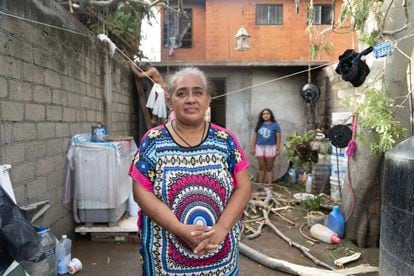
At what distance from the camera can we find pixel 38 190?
118 inches

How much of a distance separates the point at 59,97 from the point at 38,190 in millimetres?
1031

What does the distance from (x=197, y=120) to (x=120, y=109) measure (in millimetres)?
4725

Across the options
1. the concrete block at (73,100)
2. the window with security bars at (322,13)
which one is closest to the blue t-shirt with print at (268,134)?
the concrete block at (73,100)

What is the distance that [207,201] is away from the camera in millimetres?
1562

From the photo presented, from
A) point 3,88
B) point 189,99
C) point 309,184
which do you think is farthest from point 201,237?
point 309,184

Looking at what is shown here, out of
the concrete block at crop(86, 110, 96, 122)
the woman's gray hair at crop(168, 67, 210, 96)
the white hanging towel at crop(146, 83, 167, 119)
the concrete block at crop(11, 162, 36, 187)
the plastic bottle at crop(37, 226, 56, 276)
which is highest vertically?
the white hanging towel at crop(146, 83, 167, 119)

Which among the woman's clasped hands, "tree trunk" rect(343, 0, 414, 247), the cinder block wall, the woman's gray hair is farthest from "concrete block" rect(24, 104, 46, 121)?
"tree trunk" rect(343, 0, 414, 247)

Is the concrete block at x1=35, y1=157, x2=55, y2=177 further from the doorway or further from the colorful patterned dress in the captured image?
the doorway

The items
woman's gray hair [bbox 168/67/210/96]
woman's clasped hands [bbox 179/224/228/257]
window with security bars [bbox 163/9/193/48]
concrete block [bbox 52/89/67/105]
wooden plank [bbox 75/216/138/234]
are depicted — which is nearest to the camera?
woman's clasped hands [bbox 179/224/228/257]

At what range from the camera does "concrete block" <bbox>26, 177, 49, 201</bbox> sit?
9.36 ft

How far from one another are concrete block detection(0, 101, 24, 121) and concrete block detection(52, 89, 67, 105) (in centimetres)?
60

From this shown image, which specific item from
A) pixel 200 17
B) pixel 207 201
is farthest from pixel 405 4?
pixel 200 17

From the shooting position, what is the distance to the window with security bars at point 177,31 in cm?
1007

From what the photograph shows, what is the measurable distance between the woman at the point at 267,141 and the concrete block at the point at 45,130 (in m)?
4.60
